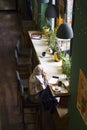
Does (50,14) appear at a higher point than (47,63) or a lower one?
higher

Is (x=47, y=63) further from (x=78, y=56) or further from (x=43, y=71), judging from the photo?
(x=78, y=56)

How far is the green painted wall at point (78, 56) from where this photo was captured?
3.45 metres

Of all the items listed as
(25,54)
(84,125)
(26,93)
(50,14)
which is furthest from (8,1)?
(84,125)

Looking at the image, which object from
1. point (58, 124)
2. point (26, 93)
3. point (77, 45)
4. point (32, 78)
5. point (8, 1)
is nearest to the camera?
point (77, 45)

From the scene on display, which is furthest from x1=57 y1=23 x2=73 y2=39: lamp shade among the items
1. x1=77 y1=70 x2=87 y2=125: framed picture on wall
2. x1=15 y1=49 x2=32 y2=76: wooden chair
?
x1=15 y1=49 x2=32 y2=76: wooden chair

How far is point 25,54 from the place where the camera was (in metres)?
7.49

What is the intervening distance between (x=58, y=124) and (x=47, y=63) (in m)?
1.54

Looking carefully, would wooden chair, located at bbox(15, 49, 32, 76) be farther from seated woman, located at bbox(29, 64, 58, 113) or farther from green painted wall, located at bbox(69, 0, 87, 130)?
green painted wall, located at bbox(69, 0, 87, 130)

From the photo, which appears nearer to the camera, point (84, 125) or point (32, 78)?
point (84, 125)

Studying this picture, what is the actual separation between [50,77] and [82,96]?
1956 mm

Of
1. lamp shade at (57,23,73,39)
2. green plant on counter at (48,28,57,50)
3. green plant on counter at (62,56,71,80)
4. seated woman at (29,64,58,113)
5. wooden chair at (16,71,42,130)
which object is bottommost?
wooden chair at (16,71,42,130)

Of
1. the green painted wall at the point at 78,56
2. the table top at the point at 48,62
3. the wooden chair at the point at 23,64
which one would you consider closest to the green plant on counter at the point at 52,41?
the table top at the point at 48,62

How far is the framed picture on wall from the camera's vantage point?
3.43m

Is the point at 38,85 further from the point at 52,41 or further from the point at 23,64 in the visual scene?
the point at 23,64
